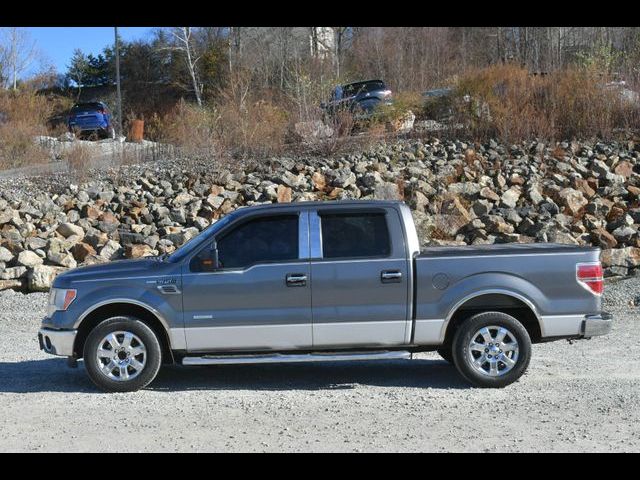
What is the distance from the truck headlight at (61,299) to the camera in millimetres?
8715

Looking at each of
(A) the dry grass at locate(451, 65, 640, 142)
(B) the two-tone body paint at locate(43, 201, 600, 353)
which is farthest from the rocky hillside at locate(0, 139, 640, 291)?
(B) the two-tone body paint at locate(43, 201, 600, 353)

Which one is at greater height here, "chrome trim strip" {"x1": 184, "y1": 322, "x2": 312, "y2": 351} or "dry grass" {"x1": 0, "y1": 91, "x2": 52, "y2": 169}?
"dry grass" {"x1": 0, "y1": 91, "x2": 52, "y2": 169}

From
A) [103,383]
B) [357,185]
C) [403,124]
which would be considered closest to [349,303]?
[103,383]

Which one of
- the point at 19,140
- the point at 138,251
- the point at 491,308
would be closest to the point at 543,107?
the point at 138,251

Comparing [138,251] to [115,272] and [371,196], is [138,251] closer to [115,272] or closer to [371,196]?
[371,196]

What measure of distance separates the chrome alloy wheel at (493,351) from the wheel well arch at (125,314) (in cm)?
300

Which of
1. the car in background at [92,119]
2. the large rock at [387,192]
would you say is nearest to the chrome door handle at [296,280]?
the large rock at [387,192]

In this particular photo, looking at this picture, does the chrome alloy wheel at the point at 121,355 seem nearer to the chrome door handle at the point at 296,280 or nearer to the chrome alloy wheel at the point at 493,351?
the chrome door handle at the point at 296,280

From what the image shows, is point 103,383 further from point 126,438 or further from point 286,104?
point 286,104

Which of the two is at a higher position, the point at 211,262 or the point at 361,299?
the point at 211,262

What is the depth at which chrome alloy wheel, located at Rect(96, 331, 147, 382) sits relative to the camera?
8648 mm

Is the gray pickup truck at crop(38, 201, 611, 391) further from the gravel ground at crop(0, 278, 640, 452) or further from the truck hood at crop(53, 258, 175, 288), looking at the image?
the gravel ground at crop(0, 278, 640, 452)

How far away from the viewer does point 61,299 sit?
28.8ft

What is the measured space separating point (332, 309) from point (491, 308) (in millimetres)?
1595
